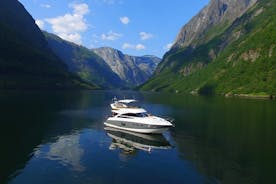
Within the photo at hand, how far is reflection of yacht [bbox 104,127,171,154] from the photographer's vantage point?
64.1 m

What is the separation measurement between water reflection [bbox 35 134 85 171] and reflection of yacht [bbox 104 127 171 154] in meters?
7.98

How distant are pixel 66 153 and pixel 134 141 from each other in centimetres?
1742

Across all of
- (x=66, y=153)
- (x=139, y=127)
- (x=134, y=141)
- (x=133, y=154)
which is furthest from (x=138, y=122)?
(x=66, y=153)

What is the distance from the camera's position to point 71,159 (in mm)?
53844

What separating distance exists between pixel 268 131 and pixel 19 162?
63.2m

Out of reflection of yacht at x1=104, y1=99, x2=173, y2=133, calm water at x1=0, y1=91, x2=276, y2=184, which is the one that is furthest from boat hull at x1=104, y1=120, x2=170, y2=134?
calm water at x1=0, y1=91, x2=276, y2=184

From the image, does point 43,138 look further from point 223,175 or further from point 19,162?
point 223,175

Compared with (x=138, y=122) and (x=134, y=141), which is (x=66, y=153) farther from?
(x=138, y=122)

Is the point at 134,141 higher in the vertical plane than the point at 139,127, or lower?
lower

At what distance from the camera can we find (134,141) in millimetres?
69938

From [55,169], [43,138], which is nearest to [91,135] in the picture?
[43,138]

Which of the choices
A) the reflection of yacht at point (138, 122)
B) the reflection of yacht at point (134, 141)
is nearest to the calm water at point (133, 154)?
the reflection of yacht at point (134, 141)

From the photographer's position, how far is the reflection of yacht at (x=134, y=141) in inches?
2522

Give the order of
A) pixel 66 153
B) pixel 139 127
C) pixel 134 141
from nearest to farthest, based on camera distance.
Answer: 1. pixel 66 153
2. pixel 134 141
3. pixel 139 127
